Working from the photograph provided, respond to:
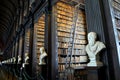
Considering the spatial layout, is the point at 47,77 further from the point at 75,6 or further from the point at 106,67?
the point at 75,6

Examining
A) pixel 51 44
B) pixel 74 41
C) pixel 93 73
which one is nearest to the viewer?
pixel 93 73

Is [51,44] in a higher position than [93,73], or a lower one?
higher

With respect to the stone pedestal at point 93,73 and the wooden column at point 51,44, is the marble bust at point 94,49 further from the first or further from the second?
the wooden column at point 51,44

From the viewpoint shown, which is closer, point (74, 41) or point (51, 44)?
point (51, 44)

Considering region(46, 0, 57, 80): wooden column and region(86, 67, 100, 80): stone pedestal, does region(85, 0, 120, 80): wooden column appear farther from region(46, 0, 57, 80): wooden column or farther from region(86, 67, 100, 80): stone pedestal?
region(46, 0, 57, 80): wooden column

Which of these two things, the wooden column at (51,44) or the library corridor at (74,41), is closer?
the library corridor at (74,41)

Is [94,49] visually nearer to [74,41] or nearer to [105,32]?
[105,32]

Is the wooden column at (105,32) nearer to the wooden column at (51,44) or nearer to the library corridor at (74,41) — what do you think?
the library corridor at (74,41)

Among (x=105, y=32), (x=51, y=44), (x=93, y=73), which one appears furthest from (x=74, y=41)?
(x=93, y=73)

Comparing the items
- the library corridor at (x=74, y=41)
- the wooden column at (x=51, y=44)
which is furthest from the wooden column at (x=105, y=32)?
the wooden column at (x=51, y=44)

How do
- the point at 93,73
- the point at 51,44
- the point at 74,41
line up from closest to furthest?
the point at 93,73
the point at 51,44
the point at 74,41

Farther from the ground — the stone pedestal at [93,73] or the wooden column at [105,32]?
the wooden column at [105,32]

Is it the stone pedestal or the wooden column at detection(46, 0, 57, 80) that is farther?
the wooden column at detection(46, 0, 57, 80)

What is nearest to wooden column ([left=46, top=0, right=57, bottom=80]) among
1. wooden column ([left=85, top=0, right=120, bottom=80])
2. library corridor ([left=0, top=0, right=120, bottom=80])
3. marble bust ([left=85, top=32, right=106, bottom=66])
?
library corridor ([left=0, top=0, right=120, bottom=80])
